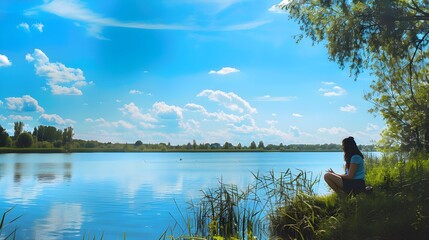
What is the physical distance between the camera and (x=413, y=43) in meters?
11.7

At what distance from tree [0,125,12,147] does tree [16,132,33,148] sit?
2.19 metres

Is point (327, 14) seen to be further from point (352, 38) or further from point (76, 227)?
point (76, 227)

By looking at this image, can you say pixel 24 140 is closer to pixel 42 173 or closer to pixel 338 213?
pixel 42 173

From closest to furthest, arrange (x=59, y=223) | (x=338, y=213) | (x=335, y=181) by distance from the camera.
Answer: (x=338, y=213) < (x=335, y=181) < (x=59, y=223)

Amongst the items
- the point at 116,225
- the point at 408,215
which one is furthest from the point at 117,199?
the point at 408,215

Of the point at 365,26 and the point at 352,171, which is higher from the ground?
the point at 365,26

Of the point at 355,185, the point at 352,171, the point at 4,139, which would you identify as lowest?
the point at 355,185

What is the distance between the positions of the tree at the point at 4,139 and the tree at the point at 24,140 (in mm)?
2185

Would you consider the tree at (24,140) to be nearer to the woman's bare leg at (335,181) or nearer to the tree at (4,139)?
the tree at (4,139)

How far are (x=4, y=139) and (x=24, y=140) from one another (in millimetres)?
4711

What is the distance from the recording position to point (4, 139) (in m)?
99.1

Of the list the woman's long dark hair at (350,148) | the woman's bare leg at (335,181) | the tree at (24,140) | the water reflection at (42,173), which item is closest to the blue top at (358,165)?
the woman's long dark hair at (350,148)

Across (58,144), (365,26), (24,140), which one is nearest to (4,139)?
(24,140)

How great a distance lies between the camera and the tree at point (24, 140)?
102 m
